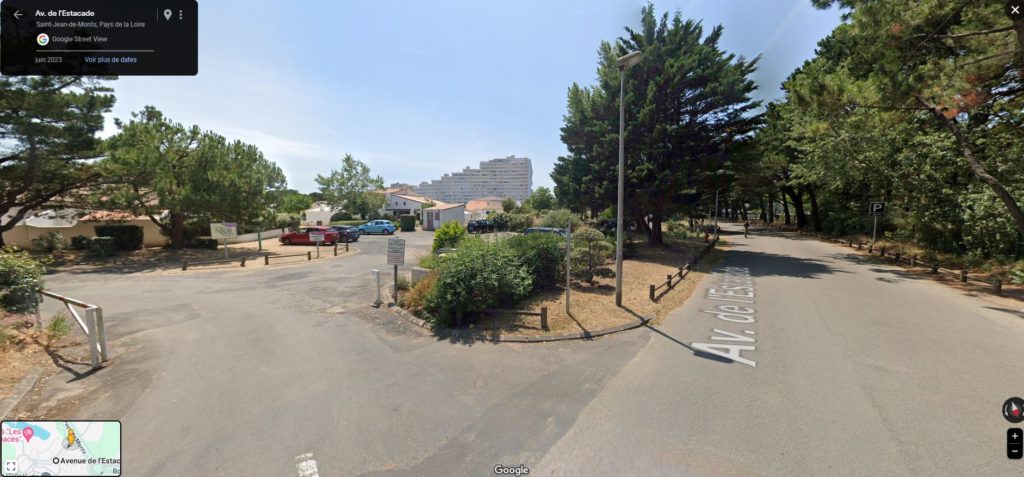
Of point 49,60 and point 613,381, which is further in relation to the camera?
point 49,60

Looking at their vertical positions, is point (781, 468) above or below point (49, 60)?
below

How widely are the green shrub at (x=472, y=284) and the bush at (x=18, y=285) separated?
831 centimetres

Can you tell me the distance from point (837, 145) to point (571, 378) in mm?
23431

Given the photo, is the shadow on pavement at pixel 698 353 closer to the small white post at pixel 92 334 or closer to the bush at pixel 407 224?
the small white post at pixel 92 334

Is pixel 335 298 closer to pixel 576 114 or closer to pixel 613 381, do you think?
pixel 613 381

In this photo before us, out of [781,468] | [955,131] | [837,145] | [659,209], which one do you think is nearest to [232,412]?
[781,468]

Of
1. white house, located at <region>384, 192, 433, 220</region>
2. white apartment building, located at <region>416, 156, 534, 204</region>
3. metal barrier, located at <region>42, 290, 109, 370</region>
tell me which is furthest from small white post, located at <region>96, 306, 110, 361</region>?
white apartment building, located at <region>416, 156, 534, 204</region>

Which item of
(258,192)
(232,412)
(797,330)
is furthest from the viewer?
(258,192)

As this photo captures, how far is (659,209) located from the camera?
60.5 ft

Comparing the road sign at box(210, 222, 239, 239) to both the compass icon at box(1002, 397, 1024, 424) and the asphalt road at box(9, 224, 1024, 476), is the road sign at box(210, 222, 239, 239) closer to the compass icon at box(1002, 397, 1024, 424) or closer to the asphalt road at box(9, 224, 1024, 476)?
the asphalt road at box(9, 224, 1024, 476)

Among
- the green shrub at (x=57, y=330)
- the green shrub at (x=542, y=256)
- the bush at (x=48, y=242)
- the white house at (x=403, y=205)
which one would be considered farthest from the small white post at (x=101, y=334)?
the white house at (x=403, y=205)

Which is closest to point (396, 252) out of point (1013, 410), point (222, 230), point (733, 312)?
point (733, 312)

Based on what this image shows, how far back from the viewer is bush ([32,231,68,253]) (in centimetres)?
2047
